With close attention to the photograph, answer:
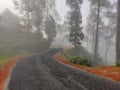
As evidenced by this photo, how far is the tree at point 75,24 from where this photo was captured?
6003cm

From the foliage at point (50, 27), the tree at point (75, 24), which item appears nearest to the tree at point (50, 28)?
the foliage at point (50, 27)

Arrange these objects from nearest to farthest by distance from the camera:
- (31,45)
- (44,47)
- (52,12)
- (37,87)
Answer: (37,87) < (31,45) < (44,47) < (52,12)

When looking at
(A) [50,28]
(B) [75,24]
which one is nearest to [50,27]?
(A) [50,28]

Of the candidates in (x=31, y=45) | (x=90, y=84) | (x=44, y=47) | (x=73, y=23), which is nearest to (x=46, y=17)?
(x=44, y=47)

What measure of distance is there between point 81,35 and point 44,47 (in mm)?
19045

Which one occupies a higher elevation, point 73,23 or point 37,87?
point 73,23

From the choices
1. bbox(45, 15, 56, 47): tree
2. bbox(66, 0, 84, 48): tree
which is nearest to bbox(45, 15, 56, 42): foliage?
bbox(45, 15, 56, 47): tree

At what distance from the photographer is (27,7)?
234ft

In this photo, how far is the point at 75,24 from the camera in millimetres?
61875

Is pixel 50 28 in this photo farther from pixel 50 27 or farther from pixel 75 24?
pixel 75 24

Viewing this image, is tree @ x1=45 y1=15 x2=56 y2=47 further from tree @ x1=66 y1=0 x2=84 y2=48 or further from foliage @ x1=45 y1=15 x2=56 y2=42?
tree @ x1=66 y1=0 x2=84 y2=48

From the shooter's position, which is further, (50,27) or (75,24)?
(50,27)

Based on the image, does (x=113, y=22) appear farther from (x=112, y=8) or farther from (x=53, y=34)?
(x=53, y=34)

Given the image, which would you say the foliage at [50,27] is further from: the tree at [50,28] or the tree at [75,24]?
the tree at [75,24]
